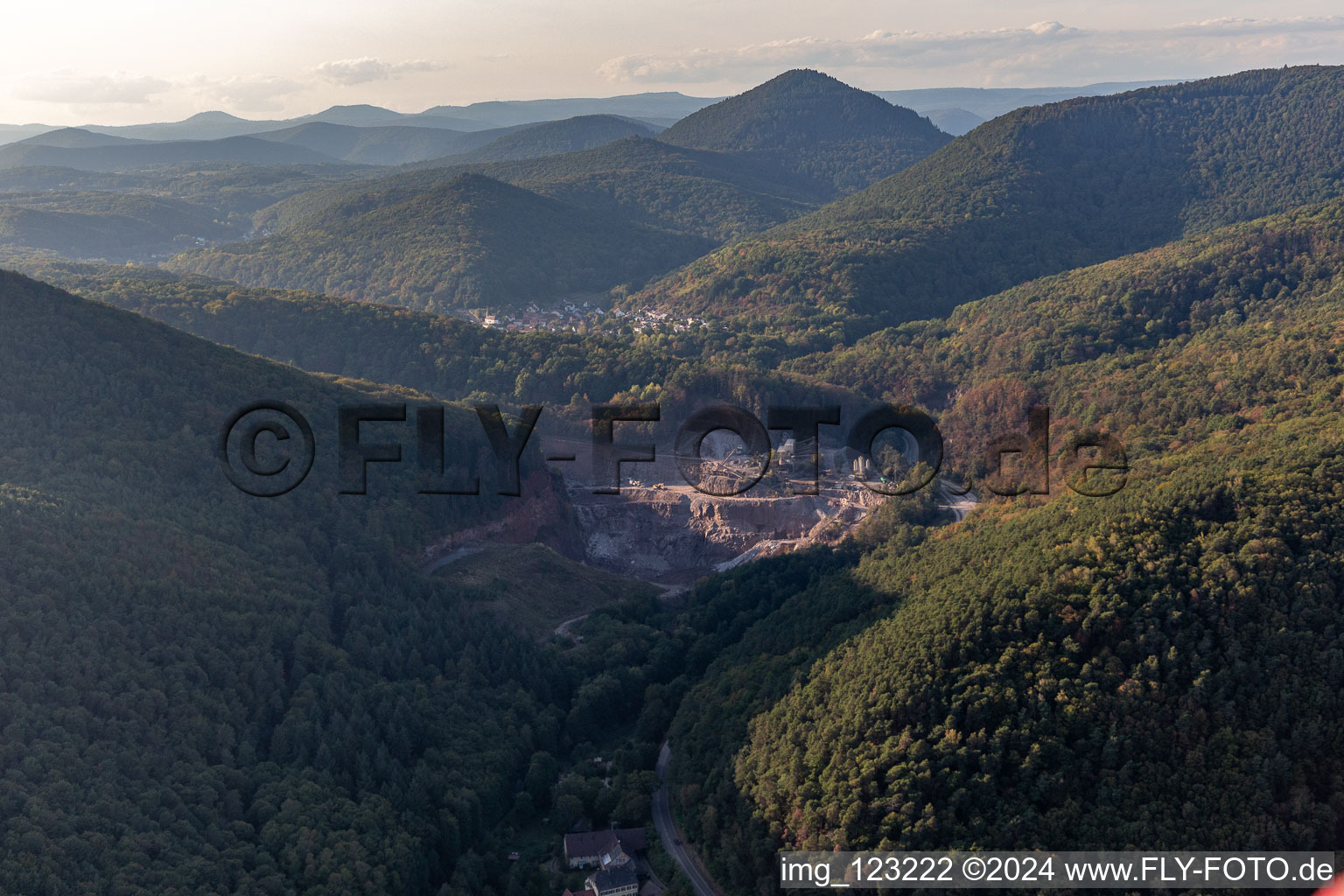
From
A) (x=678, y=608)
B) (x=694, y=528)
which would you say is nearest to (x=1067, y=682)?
(x=678, y=608)

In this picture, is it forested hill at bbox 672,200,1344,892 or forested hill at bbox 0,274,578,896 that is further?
forested hill at bbox 0,274,578,896

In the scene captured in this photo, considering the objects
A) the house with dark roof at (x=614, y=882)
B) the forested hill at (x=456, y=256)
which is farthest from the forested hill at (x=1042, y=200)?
the house with dark roof at (x=614, y=882)

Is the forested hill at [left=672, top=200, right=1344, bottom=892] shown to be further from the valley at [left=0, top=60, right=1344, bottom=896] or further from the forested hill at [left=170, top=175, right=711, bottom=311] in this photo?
the forested hill at [left=170, top=175, right=711, bottom=311]

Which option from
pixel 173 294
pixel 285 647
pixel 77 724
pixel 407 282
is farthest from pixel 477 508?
pixel 407 282

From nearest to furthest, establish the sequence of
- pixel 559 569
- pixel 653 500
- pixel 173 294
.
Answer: pixel 559 569 < pixel 653 500 < pixel 173 294

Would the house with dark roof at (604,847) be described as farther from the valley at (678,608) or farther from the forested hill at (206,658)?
the forested hill at (206,658)

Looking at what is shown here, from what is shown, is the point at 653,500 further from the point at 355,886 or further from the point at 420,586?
the point at 355,886

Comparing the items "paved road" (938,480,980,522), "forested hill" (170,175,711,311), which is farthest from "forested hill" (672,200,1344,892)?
"forested hill" (170,175,711,311)
